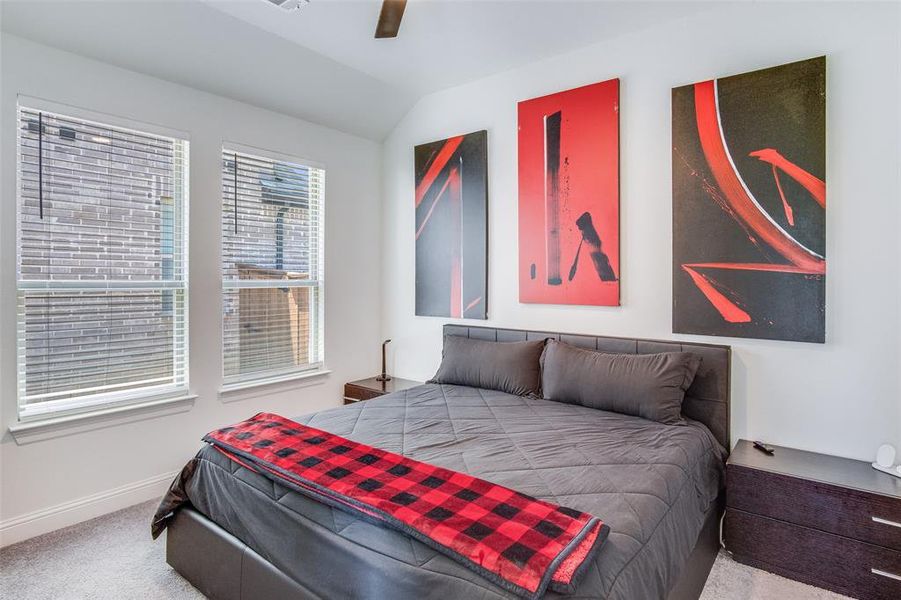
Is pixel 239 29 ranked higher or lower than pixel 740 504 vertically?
higher

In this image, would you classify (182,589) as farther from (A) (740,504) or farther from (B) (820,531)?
(B) (820,531)

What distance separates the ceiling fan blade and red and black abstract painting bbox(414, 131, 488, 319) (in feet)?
4.94

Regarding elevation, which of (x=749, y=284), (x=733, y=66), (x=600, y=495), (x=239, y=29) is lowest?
(x=600, y=495)

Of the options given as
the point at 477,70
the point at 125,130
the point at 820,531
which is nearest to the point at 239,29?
the point at 125,130

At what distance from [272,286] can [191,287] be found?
612mm

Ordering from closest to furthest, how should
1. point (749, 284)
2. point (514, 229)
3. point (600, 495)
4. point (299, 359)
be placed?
point (600, 495) < point (749, 284) < point (514, 229) < point (299, 359)

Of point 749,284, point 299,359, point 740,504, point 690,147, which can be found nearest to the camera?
point 740,504

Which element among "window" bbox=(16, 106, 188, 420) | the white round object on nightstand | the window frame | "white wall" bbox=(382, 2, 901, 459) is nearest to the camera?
the white round object on nightstand

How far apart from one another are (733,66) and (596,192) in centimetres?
96

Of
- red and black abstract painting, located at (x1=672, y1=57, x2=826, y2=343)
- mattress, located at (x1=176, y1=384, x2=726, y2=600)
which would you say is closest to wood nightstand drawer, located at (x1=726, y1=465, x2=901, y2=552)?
mattress, located at (x1=176, y1=384, x2=726, y2=600)

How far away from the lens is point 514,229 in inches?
137

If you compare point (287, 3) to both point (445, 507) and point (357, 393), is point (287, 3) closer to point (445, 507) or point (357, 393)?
point (445, 507)

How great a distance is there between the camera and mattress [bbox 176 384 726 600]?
1.29m

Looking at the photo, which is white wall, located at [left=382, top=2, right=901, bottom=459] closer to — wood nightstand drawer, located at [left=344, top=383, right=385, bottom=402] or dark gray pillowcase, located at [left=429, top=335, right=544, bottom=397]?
dark gray pillowcase, located at [left=429, top=335, right=544, bottom=397]
